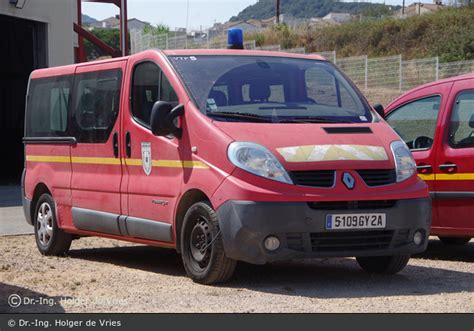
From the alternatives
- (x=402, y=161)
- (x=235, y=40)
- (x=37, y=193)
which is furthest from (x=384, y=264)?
(x=37, y=193)

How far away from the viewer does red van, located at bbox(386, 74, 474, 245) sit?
916 cm

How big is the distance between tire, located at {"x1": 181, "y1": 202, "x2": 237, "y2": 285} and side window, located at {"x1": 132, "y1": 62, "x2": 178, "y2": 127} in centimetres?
115

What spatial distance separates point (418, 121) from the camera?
394 inches

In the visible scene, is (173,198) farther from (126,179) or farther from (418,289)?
(418,289)

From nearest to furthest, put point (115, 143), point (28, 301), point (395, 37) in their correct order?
point (28, 301) < point (115, 143) < point (395, 37)

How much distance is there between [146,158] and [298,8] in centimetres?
13459

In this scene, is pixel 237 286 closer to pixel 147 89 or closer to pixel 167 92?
pixel 167 92

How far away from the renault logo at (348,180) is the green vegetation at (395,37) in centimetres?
4070

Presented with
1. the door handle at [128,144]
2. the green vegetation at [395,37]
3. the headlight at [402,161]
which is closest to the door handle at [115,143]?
the door handle at [128,144]

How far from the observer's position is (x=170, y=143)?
8.15 m

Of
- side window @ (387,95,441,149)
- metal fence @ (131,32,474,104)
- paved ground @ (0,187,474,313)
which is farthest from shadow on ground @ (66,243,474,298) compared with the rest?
metal fence @ (131,32,474,104)

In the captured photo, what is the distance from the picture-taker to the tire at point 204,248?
7438 mm

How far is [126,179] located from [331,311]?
3.03m

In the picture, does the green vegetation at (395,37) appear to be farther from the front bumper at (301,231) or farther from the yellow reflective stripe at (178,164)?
the front bumper at (301,231)
